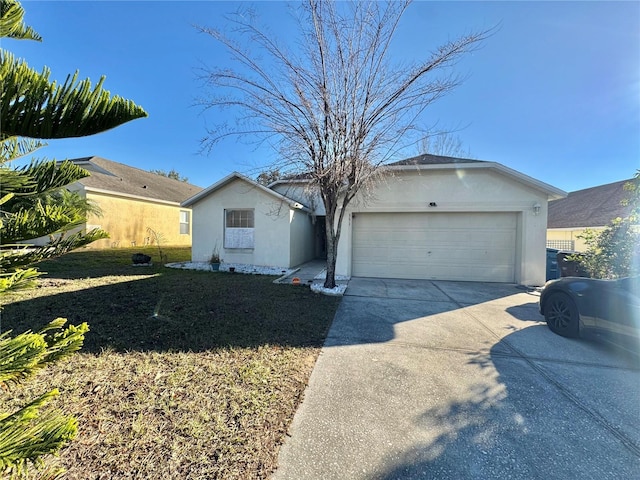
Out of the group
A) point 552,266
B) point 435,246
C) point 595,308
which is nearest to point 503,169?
point 435,246

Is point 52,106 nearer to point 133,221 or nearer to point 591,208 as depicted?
point 133,221

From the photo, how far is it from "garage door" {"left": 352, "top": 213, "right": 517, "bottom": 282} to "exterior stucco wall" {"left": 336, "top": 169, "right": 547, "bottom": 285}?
13.3 inches

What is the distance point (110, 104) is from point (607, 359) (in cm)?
650

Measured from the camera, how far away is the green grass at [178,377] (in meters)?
2.06

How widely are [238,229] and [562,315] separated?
10.7 m

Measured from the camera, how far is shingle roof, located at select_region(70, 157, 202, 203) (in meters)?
15.5

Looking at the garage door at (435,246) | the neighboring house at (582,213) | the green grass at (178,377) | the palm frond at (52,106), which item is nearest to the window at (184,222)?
the green grass at (178,377)

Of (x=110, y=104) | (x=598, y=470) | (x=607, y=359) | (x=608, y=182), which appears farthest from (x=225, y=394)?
(x=608, y=182)

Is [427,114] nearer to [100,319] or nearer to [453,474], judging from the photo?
[453,474]

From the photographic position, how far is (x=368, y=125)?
680 cm

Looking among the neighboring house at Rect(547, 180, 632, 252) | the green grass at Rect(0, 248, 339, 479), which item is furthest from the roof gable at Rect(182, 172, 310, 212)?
the neighboring house at Rect(547, 180, 632, 252)

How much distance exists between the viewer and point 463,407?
110 inches

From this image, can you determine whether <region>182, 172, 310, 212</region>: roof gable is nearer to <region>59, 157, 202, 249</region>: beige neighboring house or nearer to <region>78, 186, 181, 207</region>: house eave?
<region>59, 157, 202, 249</region>: beige neighboring house

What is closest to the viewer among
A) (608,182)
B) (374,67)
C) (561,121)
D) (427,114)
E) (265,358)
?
(265,358)
